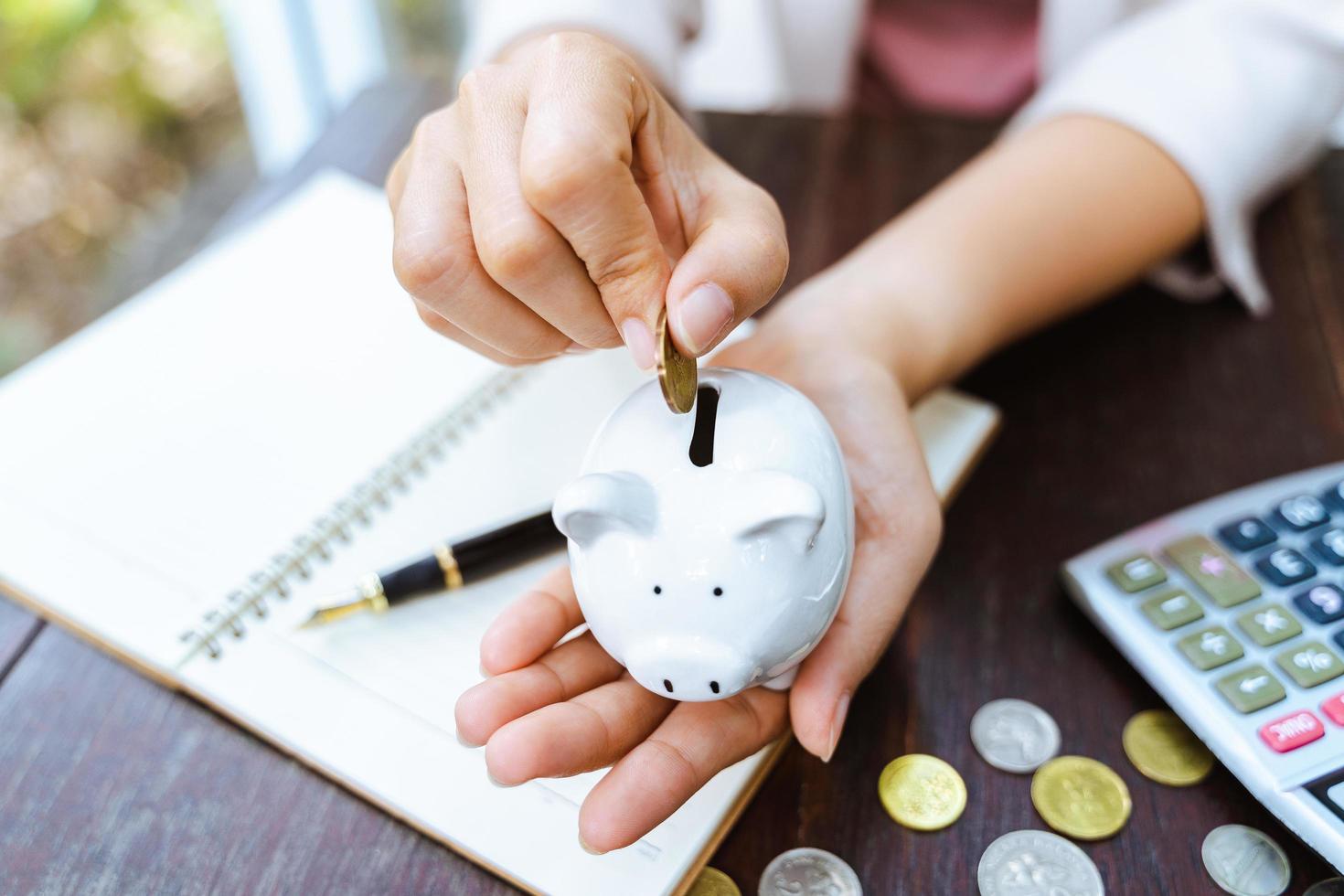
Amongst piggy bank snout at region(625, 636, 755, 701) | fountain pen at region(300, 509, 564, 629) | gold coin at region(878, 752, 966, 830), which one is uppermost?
piggy bank snout at region(625, 636, 755, 701)

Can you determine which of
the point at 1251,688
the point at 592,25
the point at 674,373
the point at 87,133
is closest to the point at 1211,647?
the point at 1251,688

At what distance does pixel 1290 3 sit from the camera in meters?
0.62

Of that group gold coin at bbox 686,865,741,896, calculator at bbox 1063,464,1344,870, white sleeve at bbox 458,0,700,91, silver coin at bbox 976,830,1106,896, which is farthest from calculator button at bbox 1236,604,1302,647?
white sleeve at bbox 458,0,700,91

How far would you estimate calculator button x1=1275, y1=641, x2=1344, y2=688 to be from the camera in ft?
1.23

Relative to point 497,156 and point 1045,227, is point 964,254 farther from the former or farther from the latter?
point 497,156

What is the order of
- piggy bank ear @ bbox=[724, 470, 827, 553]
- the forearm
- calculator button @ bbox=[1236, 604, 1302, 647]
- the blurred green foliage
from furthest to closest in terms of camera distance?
1. the blurred green foliage
2. the forearm
3. calculator button @ bbox=[1236, 604, 1302, 647]
4. piggy bank ear @ bbox=[724, 470, 827, 553]

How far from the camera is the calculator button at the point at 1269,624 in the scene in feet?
1.29

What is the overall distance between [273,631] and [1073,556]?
344mm

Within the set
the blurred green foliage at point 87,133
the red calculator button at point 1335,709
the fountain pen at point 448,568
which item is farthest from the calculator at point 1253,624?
the blurred green foliage at point 87,133

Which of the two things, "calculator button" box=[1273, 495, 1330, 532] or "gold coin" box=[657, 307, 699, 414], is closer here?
"gold coin" box=[657, 307, 699, 414]

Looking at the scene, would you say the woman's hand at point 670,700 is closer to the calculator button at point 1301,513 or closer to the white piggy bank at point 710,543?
the white piggy bank at point 710,543

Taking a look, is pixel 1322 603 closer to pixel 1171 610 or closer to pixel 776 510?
pixel 1171 610

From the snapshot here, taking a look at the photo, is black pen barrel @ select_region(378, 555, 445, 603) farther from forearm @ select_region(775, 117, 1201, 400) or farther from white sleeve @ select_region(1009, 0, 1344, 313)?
white sleeve @ select_region(1009, 0, 1344, 313)

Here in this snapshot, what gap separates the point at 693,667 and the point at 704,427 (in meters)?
0.08
